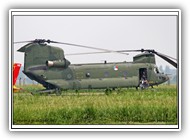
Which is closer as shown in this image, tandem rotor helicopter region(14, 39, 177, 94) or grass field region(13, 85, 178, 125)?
grass field region(13, 85, 178, 125)

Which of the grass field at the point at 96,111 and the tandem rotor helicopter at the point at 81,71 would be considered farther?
the tandem rotor helicopter at the point at 81,71

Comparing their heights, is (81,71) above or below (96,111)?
above

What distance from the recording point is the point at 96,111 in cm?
784

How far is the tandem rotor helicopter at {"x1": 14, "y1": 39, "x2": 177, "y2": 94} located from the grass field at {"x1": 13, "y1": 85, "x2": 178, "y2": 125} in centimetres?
81

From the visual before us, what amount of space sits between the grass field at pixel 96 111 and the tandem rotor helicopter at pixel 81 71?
2.65ft

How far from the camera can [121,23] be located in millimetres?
7844

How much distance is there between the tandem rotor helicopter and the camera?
9292 mm

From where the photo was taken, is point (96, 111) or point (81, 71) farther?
point (81, 71)

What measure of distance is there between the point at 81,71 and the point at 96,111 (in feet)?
11.5

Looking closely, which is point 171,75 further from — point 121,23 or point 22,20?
point 22,20

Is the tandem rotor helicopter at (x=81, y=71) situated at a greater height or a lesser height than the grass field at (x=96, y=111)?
greater

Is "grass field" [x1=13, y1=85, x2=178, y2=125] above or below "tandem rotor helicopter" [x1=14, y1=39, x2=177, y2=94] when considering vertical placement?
below

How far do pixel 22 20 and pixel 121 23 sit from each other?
168 centimetres

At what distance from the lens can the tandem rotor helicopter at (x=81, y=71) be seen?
929cm
